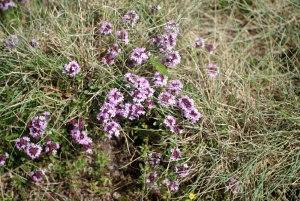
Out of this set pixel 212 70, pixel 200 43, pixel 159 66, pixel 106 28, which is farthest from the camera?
pixel 200 43

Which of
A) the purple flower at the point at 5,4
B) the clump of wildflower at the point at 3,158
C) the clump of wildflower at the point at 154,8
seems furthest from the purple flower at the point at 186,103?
the purple flower at the point at 5,4

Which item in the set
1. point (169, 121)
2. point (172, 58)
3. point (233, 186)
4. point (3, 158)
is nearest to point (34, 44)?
point (3, 158)

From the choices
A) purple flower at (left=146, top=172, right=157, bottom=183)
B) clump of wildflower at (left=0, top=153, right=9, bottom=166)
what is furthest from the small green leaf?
clump of wildflower at (left=0, top=153, right=9, bottom=166)

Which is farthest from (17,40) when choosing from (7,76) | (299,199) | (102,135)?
(299,199)

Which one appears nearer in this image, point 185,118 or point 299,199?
point 299,199

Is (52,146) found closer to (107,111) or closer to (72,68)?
(107,111)

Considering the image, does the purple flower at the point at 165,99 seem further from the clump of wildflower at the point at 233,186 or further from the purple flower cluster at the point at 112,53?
the clump of wildflower at the point at 233,186

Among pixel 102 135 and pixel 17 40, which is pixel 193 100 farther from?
pixel 17 40

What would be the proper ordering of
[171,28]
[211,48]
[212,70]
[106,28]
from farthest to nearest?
[211,48]
[212,70]
[171,28]
[106,28]
